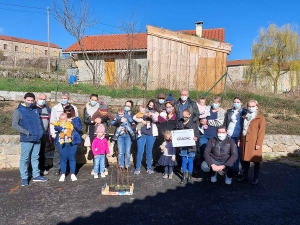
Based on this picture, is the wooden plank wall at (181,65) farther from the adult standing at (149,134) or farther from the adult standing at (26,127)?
the adult standing at (26,127)

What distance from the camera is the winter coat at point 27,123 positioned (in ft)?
16.6

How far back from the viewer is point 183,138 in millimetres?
5453

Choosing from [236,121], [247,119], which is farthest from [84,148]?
[247,119]

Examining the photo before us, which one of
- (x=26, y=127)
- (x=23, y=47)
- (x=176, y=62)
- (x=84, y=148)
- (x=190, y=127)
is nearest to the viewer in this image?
(x=26, y=127)

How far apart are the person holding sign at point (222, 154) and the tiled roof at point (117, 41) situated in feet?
45.5

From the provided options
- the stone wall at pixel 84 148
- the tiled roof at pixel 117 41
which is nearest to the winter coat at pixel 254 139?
the stone wall at pixel 84 148

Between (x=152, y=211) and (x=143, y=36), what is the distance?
17582mm

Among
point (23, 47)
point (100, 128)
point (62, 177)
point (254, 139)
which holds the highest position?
point (23, 47)

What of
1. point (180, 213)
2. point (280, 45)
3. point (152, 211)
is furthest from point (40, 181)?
point (280, 45)

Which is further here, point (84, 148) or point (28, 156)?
point (84, 148)

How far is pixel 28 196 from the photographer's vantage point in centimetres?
473

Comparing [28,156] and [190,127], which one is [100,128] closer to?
[28,156]

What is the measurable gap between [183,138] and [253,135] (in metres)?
1.48

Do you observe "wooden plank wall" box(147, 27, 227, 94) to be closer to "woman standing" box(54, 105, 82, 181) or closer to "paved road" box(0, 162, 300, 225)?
"woman standing" box(54, 105, 82, 181)
